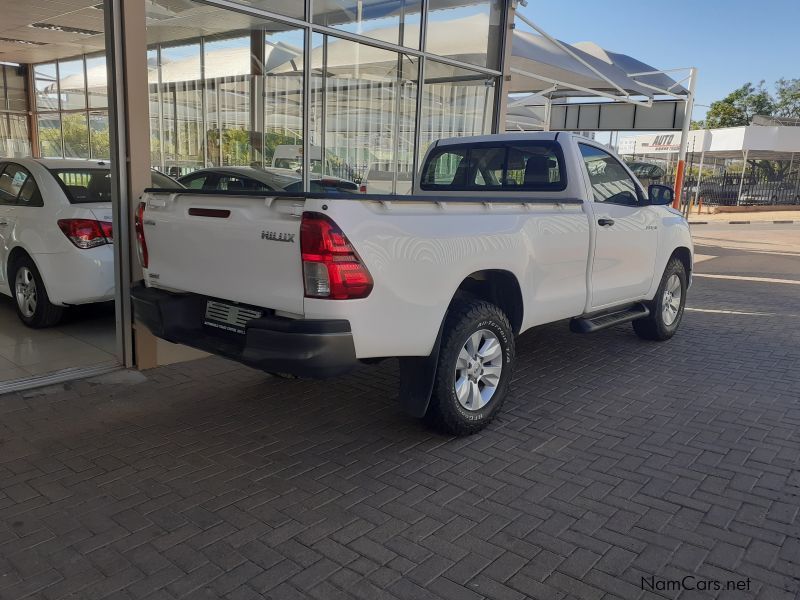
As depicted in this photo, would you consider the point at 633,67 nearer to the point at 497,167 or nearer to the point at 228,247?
the point at 497,167

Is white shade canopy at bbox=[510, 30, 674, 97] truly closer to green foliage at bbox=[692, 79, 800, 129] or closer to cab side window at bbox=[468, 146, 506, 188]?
cab side window at bbox=[468, 146, 506, 188]

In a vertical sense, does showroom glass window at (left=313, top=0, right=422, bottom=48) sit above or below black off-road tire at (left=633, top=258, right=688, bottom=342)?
above

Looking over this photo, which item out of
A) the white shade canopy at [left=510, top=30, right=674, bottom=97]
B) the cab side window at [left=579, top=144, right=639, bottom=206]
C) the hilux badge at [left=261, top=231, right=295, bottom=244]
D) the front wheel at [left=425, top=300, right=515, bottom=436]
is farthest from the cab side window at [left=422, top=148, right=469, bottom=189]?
the white shade canopy at [left=510, top=30, right=674, bottom=97]

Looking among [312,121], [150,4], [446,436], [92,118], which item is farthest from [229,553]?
[92,118]

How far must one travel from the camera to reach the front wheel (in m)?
4.00

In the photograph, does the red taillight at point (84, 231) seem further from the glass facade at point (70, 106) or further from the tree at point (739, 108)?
the tree at point (739, 108)

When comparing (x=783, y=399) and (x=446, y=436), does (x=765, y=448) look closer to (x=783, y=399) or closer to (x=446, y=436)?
(x=783, y=399)

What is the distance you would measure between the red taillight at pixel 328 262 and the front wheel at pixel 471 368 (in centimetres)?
89

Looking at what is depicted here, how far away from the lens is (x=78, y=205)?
6.00 m

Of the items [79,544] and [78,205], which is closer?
[79,544]

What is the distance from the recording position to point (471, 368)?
4230mm

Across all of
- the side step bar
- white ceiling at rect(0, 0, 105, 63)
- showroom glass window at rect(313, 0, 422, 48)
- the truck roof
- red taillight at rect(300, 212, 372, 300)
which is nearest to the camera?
red taillight at rect(300, 212, 372, 300)

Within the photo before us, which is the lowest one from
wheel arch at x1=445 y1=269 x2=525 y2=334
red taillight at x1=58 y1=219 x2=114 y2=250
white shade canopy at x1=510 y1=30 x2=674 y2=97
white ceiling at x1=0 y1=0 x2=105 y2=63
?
wheel arch at x1=445 y1=269 x2=525 y2=334

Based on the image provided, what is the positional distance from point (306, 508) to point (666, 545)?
5.75ft
